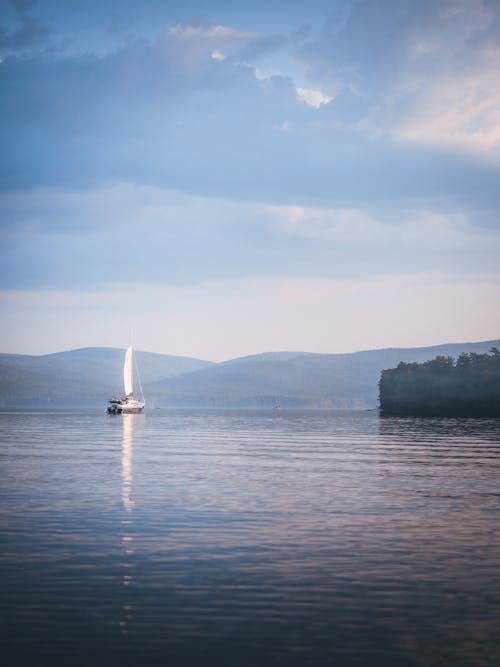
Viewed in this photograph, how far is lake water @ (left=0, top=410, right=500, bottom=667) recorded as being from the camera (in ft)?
62.0

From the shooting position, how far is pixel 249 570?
26.9m

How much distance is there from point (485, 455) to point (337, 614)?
62.2 meters

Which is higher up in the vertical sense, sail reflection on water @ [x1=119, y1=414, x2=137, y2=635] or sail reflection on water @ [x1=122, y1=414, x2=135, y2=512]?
sail reflection on water @ [x1=119, y1=414, x2=137, y2=635]

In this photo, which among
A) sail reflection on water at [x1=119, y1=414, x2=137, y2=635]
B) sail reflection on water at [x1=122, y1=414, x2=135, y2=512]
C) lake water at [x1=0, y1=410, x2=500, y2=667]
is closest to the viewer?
lake water at [x1=0, y1=410, x2=500, y2=667]

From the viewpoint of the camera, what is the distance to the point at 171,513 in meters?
39.6

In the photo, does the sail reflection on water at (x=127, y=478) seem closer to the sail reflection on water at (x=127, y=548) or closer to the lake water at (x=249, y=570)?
the sail reflection on water at (x=127, y=548)

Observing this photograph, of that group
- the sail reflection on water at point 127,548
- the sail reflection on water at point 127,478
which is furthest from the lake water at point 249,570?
the sail reflection on water at point 127,478

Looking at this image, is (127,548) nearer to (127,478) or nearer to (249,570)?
(249,570)

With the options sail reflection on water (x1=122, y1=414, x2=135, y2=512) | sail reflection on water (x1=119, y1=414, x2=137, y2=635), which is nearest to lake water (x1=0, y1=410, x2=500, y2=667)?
sail reflection on water (x1=119, y1=414, x2=137, y2=635)

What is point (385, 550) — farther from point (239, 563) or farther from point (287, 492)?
point (287, 492)

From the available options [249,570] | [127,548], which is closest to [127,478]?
[127,548]

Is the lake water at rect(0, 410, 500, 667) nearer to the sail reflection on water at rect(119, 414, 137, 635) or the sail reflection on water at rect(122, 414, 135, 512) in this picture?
the sail reflection on water at rect(119, 414, 137, 635)

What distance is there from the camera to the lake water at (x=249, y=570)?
1889 centimetres

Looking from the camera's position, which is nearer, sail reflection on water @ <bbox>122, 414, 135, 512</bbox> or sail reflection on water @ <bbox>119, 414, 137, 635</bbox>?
sail reflection on water @ <bbox>119, 414, 137, 635</bbox>
